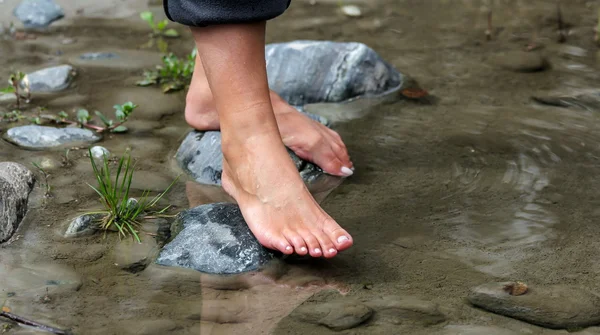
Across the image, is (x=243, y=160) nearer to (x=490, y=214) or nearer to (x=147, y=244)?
(x=147, y=244)

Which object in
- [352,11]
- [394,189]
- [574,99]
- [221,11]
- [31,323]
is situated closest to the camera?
[31,323]

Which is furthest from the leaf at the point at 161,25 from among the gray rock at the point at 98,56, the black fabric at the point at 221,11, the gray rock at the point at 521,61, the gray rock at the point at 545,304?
the gray rock at the point at 545,304

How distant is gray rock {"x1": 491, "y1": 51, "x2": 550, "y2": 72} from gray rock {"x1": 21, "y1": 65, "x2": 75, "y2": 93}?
6.74 ft

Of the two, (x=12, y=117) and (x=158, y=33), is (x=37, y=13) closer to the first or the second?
(x=158, y=33)

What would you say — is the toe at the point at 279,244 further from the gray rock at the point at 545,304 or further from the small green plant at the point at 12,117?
the small green plant at the point at 12,117

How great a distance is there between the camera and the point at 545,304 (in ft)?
7.02

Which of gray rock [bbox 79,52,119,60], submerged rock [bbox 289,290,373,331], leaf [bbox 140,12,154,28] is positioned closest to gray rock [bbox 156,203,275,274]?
submerged rock [bbox 289,290,373,331]

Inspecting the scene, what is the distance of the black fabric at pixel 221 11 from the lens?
2357 mm

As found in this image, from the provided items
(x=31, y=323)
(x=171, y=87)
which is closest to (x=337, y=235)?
(x=31, y=323)

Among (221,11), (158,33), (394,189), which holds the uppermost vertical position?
(221,11)

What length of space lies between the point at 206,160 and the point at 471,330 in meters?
1.31

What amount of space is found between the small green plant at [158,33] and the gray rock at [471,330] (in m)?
2.64

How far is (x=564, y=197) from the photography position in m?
2.78

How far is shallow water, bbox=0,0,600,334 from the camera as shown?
2189mm
